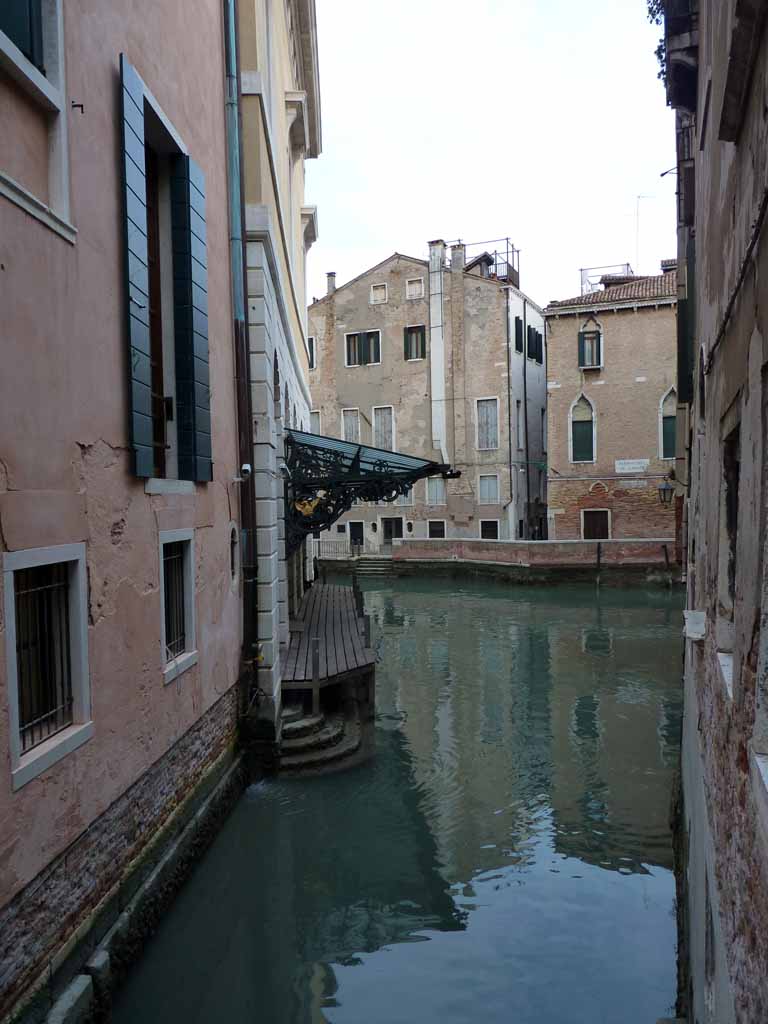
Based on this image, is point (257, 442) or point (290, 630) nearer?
point (257, 442)

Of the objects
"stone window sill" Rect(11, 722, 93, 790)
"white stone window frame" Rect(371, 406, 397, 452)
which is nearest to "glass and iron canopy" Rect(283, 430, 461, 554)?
"stone window sill" Rect(11, 722, 93, 790)

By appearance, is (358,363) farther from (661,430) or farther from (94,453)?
(94,453)

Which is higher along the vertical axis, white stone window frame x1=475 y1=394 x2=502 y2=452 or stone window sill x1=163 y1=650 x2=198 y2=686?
white stone window frame x1=475 y1=394 x2=502 y2=452

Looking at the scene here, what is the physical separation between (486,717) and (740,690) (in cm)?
898

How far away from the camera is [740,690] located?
2.45 meters

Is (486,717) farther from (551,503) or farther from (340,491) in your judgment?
(551,503)

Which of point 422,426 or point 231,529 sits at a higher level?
point 422,426

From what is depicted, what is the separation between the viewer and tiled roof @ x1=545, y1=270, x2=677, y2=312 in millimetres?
25656

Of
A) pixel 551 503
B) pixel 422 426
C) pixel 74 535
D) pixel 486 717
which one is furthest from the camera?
pixel 422 426

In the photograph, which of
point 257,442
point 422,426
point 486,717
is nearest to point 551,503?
point 422,426

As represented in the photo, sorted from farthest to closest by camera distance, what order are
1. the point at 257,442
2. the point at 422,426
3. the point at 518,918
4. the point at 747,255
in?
the point at 422,426 < the point at 257,442 < the point at 518,918 < the point at 747,255

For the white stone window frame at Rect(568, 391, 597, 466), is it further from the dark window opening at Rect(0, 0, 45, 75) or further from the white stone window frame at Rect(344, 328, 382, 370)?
the dark window opening at Rect(0, 0, 45, 75)

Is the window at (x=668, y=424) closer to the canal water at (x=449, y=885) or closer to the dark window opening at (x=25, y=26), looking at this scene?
the canal water at (x=449, y=885)

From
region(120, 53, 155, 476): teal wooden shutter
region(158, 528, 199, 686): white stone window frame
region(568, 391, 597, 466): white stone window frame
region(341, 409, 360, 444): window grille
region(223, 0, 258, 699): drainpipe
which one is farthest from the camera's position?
region(341, 409, 360, 444): window grille
